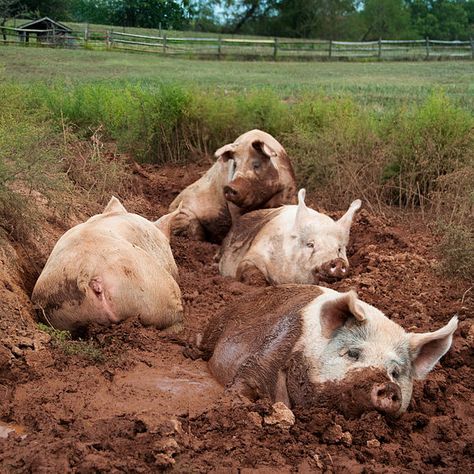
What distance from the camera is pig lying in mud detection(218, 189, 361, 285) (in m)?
8.03

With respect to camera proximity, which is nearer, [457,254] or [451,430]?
[451,430]

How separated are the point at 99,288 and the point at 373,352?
83.8 inches

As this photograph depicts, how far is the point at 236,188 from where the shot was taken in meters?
9.70

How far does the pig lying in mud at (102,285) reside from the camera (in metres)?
6.16

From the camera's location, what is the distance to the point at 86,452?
421 centimetres

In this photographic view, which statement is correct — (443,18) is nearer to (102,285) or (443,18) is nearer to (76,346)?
(102,285)

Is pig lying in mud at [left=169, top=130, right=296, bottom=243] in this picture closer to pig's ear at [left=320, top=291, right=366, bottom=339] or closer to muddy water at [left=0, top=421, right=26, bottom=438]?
pig's ear at [left=320, top=291, right=366, bottom=339]

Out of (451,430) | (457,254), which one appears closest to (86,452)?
(451,430)

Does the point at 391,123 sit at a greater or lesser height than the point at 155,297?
greater

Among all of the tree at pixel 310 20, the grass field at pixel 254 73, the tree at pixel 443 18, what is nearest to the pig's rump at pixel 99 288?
the grass field at pixel 254 73

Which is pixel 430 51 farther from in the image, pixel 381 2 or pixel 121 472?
pixel 121 472

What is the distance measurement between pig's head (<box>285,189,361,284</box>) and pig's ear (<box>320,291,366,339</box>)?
280 centimetres

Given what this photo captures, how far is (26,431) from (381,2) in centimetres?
7347

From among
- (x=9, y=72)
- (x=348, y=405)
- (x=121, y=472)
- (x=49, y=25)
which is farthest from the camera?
(x=49, y=25)
